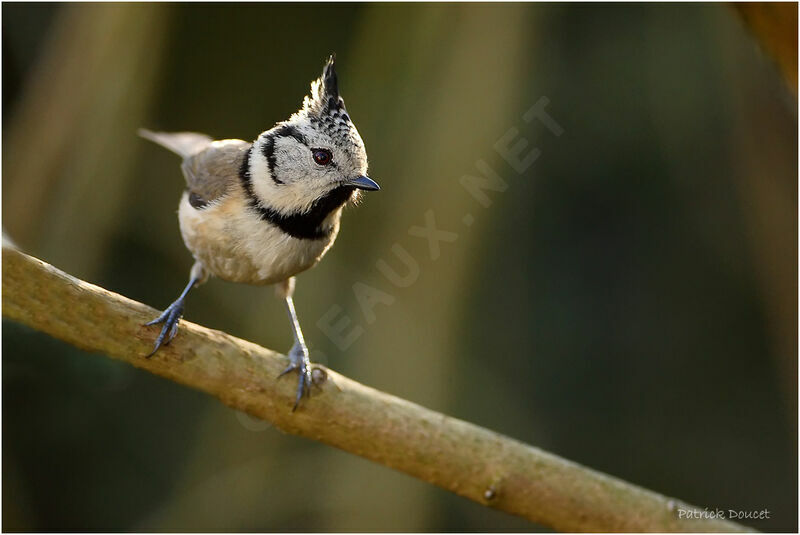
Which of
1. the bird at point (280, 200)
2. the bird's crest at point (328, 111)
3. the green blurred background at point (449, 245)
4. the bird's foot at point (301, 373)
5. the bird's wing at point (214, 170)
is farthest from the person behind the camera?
the green blurred background at point (449, 245)

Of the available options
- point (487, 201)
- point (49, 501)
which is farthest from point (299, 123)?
point (49, 501)

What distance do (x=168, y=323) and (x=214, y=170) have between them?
59 centimetres

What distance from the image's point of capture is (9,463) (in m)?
3.13

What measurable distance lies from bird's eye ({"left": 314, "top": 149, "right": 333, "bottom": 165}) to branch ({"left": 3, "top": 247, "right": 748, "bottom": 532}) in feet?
1.58

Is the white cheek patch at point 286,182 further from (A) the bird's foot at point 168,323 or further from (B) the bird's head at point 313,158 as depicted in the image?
(A) the bird's foot at point 168,323

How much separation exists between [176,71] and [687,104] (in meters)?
2.45

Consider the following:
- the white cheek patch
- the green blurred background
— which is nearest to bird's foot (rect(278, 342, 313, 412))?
the white cheek patch

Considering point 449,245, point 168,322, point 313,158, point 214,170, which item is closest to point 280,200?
point 313,158

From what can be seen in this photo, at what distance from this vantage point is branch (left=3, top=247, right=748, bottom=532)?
1.96 m

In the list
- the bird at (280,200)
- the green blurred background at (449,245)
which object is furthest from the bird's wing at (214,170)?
the green blurred background at (449,245)

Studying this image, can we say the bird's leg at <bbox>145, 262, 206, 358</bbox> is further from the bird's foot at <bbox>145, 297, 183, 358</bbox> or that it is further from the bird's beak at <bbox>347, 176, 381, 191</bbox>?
the bird's beak at <bbox>347, 176, 381, 191</bbox>

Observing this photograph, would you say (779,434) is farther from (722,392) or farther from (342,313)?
(342,313)

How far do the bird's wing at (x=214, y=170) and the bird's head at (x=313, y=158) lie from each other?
0.08 m

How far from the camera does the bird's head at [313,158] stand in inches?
74.9
